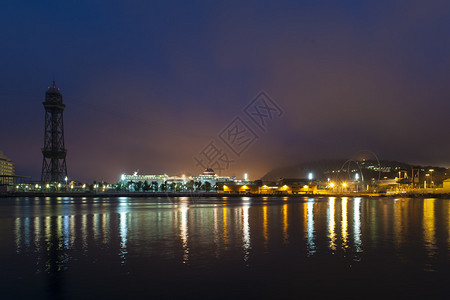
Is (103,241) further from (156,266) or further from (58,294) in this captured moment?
(58,294)

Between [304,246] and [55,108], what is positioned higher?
[55,108]

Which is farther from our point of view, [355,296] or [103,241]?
[103,241]

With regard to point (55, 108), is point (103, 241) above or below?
below

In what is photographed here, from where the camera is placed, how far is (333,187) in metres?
197

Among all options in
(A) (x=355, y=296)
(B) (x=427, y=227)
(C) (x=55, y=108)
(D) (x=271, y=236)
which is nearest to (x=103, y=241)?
(D) (x=271, y=236)

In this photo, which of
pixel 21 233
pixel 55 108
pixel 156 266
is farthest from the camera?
pixel 55 108

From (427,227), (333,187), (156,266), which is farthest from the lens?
(333,187)

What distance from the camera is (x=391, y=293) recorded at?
14500 mm

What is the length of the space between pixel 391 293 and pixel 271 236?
15.1 m

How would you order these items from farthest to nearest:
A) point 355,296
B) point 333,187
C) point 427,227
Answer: point 333,187, point 427,227, point 355,296

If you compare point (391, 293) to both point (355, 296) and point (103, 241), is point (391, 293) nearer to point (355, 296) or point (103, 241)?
point (355, 296)

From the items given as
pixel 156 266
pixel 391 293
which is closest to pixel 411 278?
pixel 391 293

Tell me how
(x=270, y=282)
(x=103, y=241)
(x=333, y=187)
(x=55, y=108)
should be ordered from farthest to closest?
(x=333, y=187) → (x=55, y=108) → (x=103, y=241) → (x=270, y=282)

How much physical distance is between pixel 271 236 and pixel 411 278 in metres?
13.5
